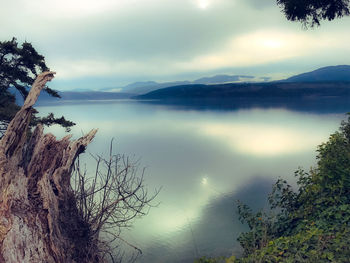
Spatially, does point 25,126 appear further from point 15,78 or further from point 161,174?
point 161,174

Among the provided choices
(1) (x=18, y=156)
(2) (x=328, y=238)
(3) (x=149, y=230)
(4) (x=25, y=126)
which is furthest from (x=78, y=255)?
(3) (x=149, y=230)

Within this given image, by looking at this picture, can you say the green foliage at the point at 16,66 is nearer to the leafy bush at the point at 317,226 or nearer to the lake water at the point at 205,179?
the lake water at the point at 205,179

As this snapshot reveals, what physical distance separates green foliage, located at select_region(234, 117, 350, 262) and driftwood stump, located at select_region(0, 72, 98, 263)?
477 cm

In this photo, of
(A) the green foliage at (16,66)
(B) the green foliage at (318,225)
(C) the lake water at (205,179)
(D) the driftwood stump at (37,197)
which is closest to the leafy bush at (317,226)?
(B) the green foliage at (318,225)

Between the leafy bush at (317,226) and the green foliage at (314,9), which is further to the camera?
the green foliage at (314,9)

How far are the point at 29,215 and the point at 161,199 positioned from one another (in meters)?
18.8

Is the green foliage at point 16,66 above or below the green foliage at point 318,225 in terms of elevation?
above

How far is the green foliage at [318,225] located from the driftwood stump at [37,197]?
477cm

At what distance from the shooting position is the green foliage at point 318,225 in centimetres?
711

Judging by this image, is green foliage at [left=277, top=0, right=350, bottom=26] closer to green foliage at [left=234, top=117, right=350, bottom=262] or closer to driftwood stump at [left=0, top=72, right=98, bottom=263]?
green foliage at [left=234, top=117, right=350, bottom=262]

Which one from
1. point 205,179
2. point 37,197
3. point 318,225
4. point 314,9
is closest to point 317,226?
point 318,225

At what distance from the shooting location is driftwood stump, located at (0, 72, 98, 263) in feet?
19.6

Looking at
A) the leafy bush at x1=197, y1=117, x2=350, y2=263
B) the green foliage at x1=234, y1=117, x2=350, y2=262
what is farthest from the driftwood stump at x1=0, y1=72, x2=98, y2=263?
the green foliage at x1=234, y1=117, x2=350, y2=262

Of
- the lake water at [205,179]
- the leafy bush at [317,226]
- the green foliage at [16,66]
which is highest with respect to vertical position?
the green foliage at [16,66]
